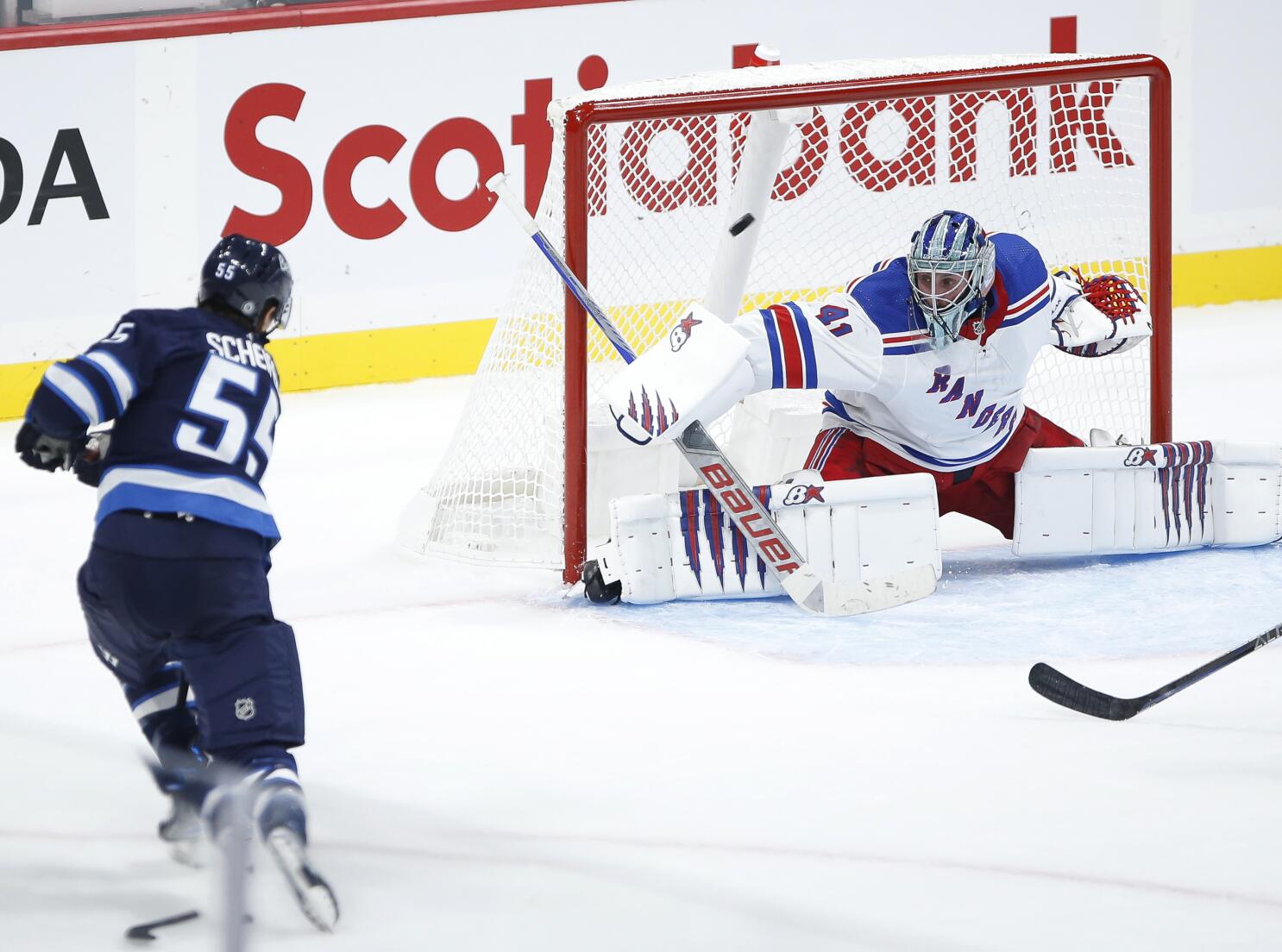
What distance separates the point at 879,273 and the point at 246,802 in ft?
6.38

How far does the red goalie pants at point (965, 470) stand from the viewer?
3889 millimetres

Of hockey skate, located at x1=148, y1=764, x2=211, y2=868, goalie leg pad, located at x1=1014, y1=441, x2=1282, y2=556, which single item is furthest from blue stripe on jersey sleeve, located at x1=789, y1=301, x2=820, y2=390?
hockey skate, located at x1=148, y1=764, x2=211, y2=868

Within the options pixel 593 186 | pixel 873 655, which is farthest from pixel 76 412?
pixel 593 186

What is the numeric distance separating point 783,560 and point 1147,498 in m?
0.84

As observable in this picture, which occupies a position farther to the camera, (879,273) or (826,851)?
(879,273)

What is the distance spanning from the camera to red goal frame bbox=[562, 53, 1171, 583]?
149 inches

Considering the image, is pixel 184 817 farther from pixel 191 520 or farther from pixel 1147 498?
pixel 1147 498

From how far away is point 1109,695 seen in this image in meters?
3.10

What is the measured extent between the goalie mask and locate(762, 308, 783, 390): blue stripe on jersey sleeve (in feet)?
0.93

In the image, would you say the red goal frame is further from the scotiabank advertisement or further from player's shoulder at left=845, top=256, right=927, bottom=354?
the scotiabank advertisement

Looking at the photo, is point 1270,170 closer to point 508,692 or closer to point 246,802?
point 508,692

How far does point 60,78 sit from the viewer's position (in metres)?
5.21

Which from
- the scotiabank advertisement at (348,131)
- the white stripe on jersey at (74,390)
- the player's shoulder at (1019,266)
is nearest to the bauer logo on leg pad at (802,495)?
the player's shoulder at (1019,266)

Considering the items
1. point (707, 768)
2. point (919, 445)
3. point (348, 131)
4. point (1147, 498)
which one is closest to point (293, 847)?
point (707, 768)
